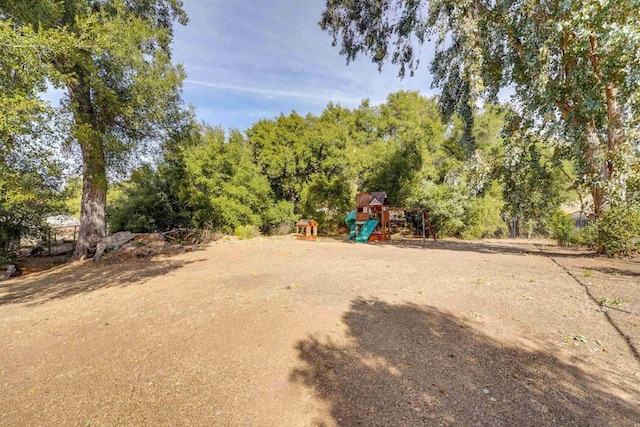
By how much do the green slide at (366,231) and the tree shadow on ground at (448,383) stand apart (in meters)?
9.47

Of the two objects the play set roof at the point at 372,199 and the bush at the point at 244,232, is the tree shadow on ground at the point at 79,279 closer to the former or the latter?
the bush at the point at 244,232

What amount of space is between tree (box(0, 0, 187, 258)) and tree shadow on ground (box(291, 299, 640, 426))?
27.1ft

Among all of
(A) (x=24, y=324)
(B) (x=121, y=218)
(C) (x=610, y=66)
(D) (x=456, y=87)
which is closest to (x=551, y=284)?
(C) (x=610, y=66)

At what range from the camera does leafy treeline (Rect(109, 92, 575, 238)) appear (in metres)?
13.9

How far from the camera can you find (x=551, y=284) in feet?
15.9

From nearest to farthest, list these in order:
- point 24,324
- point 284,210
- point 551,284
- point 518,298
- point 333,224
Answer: point 24,324
point 518,298
point 551,284
point 284,210
point 333,224

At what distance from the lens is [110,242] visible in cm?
929

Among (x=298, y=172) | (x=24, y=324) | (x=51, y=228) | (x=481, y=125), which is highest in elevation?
(x=481, y=125)

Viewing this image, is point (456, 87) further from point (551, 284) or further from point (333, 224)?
point (333, 224)

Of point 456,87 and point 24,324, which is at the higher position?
point 456,87

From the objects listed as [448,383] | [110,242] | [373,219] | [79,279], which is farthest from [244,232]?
[448,383]

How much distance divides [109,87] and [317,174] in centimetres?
1083

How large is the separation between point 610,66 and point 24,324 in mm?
11670

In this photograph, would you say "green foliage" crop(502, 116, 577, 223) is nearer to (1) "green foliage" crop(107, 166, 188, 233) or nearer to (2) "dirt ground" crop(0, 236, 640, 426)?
(2) "dirt ground" crop(0, 236, 640, 426)
